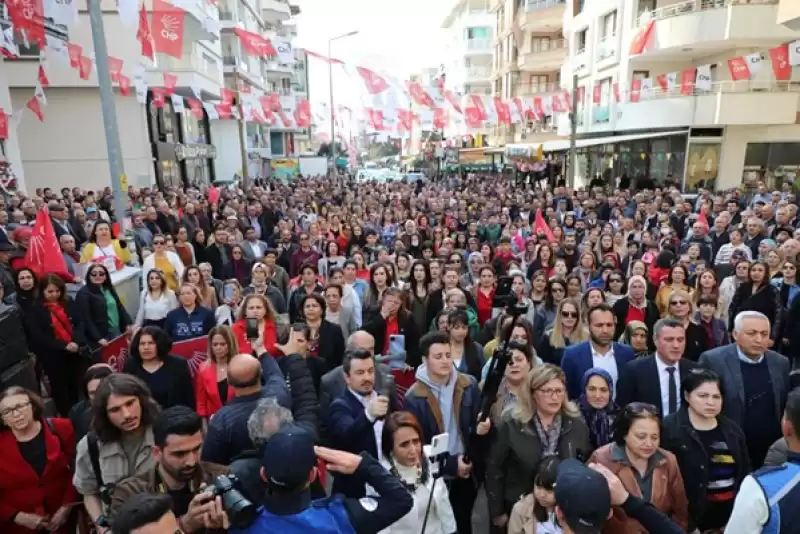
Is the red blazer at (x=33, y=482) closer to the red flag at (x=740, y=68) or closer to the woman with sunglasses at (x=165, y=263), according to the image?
the woman with sunglasses at (x=165, y=263)

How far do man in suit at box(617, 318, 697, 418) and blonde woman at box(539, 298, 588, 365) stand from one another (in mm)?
1099

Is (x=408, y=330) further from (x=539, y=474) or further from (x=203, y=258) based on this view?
(x=203, y=258)

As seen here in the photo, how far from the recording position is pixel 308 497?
2150 millimetres

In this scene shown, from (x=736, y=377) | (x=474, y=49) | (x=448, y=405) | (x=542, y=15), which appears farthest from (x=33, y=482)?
(x=474, y=49)

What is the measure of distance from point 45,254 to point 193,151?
22194mm

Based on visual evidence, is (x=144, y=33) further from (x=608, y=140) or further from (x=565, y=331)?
(x=608, y=140)

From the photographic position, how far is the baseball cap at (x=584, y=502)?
2025mm

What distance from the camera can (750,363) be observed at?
3.78 m

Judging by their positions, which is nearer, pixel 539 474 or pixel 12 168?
pixel 539 474

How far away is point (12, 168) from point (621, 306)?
58.1 ft

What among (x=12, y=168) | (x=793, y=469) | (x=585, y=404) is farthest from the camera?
(x=12, y=168)

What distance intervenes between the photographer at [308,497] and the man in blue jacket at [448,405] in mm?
1300

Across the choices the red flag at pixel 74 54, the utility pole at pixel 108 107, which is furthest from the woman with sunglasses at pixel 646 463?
the red flag at pixel 74 54

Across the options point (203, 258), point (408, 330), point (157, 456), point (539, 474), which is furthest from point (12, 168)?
point (539, 474)
